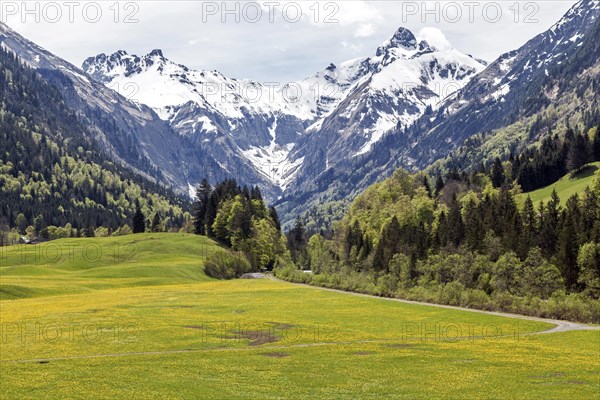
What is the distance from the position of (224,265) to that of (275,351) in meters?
→ 129

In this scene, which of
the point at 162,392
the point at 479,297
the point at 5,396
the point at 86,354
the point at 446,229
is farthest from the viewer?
the point at 446,229

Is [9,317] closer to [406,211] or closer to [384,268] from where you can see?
[384,268]

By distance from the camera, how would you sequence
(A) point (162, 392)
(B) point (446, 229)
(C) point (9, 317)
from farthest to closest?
(B) point (446, 229)
(C) point (9, 317)
(A) point (162, 392)

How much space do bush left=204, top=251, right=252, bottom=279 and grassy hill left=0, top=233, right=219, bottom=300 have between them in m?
3.80

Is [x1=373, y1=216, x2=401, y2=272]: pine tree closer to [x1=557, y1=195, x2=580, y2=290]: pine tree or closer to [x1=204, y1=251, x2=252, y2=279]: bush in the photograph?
[x1=557, y1=195, x2=580, y2=290]: pine tree

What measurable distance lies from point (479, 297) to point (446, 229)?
41.8m

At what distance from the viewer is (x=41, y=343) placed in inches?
2584

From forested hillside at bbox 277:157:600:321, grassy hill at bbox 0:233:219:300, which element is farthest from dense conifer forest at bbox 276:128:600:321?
grassy hill at bbox 0:233:219:300

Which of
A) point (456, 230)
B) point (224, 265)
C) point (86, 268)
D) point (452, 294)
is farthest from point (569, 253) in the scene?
point (86, 268)

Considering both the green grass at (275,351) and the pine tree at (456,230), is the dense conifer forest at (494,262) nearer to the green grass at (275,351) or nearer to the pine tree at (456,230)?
the pine tree at (456,230)

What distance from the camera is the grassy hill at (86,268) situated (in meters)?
132

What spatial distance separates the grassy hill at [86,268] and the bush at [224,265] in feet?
12.5

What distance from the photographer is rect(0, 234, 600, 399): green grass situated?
151ft

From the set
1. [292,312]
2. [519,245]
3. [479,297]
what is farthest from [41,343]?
[519,245]
